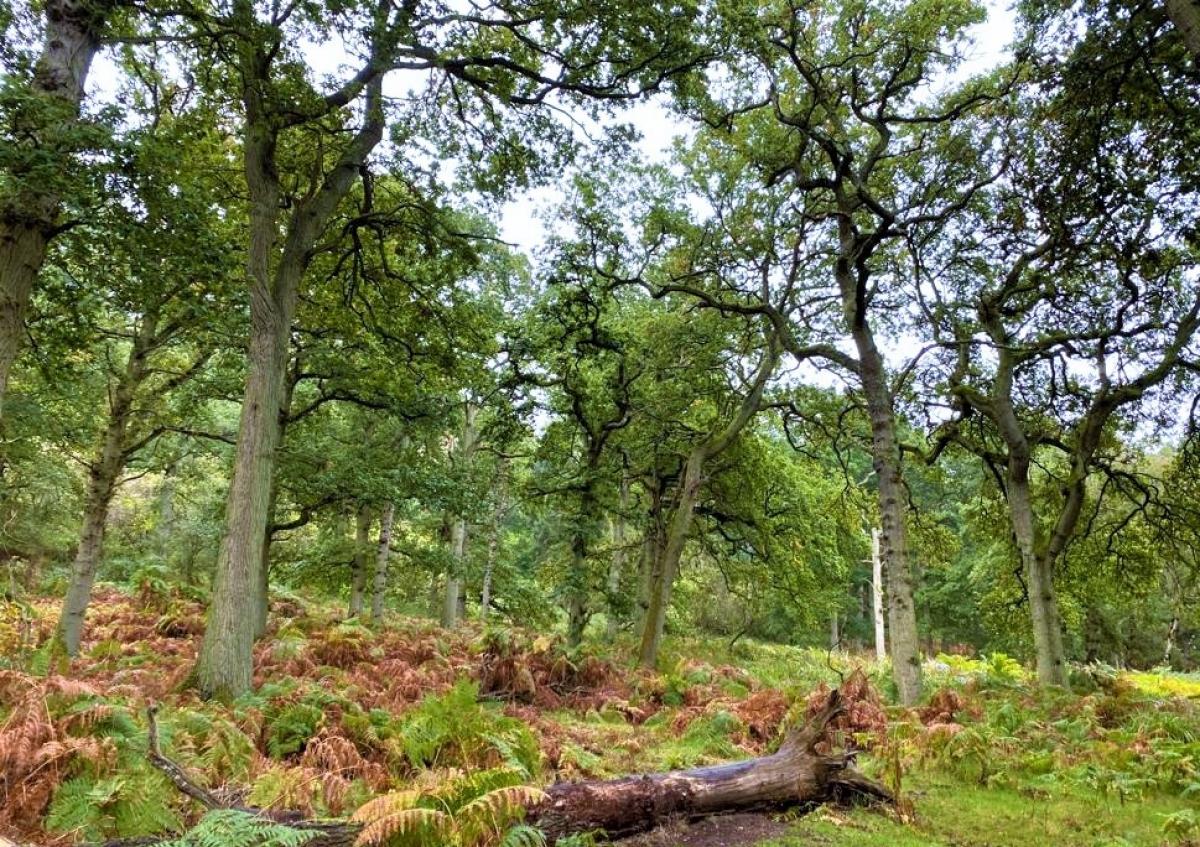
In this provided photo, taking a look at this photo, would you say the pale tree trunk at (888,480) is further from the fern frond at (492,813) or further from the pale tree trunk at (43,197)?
the pale tree trunk at (43,197)

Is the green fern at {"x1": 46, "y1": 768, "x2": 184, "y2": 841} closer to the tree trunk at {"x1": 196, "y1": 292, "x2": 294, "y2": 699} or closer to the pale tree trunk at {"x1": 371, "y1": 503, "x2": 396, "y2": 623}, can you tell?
the tree trunk at {"x1": 196, "y1": 292, "x2": 294, "y2": 699}

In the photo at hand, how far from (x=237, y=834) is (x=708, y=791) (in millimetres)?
3187

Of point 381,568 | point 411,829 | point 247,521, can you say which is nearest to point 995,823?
point 411,829

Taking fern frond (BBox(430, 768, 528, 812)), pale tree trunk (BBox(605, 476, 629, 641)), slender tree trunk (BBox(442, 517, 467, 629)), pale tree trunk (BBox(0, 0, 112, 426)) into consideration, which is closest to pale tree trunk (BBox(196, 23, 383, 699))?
pale tree trunk (BBox(0, 0, 112, 426))

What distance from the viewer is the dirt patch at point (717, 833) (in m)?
4.37

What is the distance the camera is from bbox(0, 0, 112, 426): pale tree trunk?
6117mm

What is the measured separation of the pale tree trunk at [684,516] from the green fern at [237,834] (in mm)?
10545

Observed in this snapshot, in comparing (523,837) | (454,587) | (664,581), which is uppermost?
(664,581)

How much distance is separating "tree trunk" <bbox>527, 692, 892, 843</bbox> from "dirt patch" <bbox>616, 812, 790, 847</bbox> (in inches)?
2.5

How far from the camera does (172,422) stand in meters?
11.8

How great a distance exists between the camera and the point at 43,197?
20.7 ft

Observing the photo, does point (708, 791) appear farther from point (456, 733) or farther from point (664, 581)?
point (664, 581)

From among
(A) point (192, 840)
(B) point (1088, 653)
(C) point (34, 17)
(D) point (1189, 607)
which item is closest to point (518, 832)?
(A) point (192, 840)

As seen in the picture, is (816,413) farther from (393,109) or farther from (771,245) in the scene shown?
(393,109)
